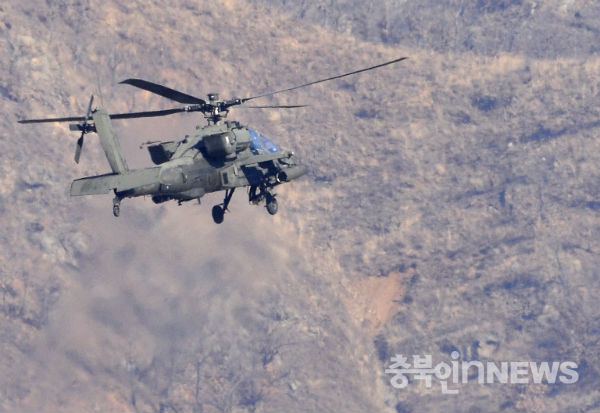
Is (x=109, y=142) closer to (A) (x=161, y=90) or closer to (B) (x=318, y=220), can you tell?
(A) (x=161, y=90)

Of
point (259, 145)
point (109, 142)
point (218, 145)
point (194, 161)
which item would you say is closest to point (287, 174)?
point (259, 145)

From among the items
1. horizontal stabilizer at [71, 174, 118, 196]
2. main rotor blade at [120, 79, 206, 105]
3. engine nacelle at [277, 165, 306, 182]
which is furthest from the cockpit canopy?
horizontal stabilizer at [71, 174, 118, 196]

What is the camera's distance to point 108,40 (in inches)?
5674

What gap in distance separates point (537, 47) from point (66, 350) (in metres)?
65.6

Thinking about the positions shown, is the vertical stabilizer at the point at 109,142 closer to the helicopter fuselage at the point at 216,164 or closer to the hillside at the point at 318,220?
the helicopter fuselage at the point at 216,164

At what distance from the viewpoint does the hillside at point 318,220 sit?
130 m

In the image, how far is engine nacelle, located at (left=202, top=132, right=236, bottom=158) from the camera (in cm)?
4988

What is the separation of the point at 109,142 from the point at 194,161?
3631mm

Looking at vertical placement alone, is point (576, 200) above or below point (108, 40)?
below

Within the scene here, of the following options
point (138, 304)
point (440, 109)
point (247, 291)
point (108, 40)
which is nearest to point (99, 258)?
point (138, 304)

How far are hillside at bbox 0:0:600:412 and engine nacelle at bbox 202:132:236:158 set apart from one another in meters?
73.9

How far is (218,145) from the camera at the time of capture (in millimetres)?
49875

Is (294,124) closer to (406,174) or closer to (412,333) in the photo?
(406,174)

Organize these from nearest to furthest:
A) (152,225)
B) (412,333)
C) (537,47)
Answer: (152,225) → (412,333) → (537,47)
